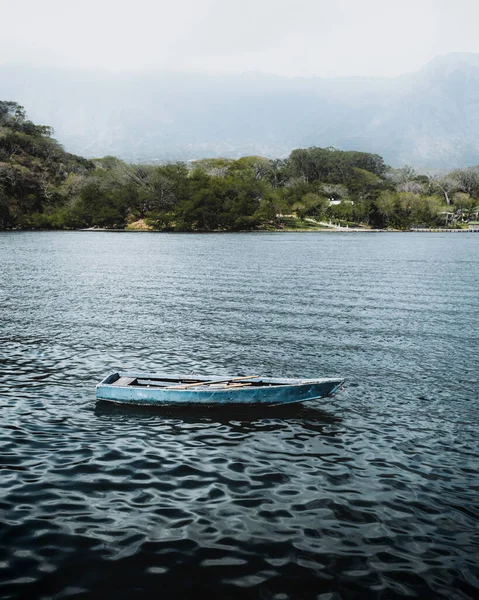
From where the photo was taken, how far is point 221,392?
21.5m

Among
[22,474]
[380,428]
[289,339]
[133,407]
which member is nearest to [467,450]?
[380,428]

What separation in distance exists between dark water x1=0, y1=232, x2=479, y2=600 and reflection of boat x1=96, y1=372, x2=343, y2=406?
555mm

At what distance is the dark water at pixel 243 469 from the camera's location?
40.5ft

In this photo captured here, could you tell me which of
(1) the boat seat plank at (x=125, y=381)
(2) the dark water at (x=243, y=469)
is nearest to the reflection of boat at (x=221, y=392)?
(1) the boat seat plank at (x=125, y=381)

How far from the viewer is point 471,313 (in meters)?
44.4

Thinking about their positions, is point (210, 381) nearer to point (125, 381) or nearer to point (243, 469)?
point (125, 381)

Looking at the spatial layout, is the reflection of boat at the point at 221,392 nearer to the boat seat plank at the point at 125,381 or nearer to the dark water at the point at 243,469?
the boat seat plank at the point at 125,381

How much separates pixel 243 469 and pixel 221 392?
186 inches

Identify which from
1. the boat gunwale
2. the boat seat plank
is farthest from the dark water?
the boat seat plank

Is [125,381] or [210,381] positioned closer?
[210,381]

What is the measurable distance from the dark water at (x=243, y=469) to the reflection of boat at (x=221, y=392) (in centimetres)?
56

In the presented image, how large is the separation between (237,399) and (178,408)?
8.00 ft

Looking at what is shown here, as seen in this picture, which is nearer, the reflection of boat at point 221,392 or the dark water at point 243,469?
the dark water at point 243,469

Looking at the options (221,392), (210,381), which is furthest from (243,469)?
(210,381)
